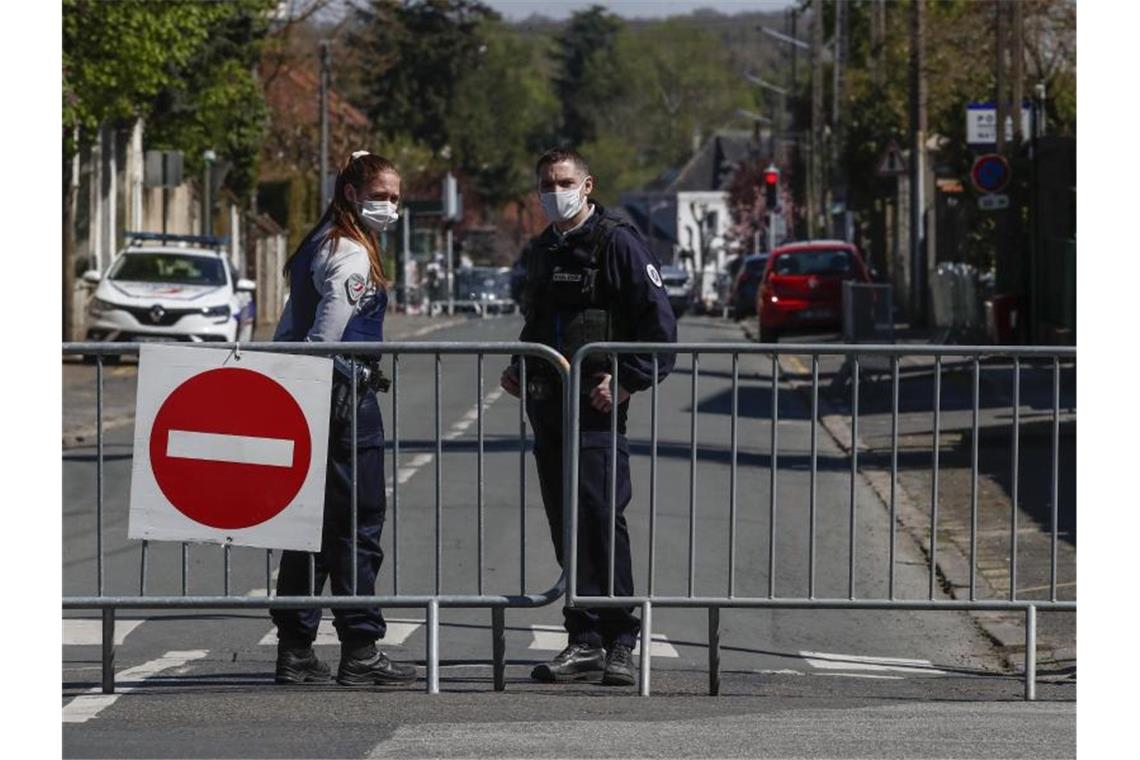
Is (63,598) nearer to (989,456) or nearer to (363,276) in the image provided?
(363,276)

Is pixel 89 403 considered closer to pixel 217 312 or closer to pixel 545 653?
pixel 217 312

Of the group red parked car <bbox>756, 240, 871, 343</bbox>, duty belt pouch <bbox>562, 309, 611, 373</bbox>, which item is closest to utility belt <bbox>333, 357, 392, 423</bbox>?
duty belt pouch <bbox>562, 309, 611, 373</bbox>

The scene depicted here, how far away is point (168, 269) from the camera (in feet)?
103

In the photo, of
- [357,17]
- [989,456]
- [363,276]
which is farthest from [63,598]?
[357,17]

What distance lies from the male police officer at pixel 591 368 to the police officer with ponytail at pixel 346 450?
503 mm

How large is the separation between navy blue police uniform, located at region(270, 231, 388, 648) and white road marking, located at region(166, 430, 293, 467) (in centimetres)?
16

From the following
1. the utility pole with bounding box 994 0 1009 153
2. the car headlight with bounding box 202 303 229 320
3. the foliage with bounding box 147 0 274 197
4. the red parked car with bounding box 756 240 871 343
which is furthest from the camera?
the foliage with bounding box 147 0 274 197

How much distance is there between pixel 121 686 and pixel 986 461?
432cm

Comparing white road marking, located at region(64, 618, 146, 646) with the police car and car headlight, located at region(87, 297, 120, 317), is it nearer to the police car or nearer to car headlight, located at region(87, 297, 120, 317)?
the police car

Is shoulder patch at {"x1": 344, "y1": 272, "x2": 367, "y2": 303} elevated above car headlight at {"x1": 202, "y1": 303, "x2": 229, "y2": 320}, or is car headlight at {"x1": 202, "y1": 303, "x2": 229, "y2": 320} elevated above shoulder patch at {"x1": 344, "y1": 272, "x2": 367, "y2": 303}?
car headlight at {"x1": 202, "y1": 303, "x2": 229, "y2": 320}

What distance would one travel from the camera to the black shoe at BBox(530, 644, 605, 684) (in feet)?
26.8

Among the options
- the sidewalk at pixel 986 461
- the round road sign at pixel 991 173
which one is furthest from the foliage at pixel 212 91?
the sidewalk at pixel 986 461

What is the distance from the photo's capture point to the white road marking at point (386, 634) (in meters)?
9.39

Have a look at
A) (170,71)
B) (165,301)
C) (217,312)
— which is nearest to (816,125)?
(170,71)
